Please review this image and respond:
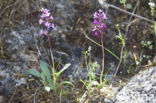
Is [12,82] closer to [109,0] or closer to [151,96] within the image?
[151,96]

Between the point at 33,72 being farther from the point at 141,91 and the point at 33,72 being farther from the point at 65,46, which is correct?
the point at 141,91

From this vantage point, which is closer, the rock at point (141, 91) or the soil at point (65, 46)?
the rock at point (141, 91)

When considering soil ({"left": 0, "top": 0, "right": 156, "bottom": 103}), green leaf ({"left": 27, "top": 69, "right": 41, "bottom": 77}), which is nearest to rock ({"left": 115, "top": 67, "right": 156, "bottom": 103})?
soil ({"left": 0, "top": 0, "right": 156, "bottom": 103})

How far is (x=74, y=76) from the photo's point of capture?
2.26 meters

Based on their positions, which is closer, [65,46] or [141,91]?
[141,91]

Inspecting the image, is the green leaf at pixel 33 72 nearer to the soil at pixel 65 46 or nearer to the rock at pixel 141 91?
the soil at pixel 65 46

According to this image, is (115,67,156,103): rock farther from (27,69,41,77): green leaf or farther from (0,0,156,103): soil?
(27,69,41,77): green leaf

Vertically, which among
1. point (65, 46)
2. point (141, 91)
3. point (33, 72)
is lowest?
point (141, 91)

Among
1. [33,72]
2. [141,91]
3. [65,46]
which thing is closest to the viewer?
[141,91]

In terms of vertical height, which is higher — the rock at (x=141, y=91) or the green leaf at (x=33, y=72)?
the green leaf at (x=33, y=72)

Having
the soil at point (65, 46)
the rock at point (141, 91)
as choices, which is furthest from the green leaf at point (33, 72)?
the rock at point (141, 91)

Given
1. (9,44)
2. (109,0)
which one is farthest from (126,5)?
(9,44)

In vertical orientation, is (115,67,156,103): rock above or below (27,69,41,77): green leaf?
below

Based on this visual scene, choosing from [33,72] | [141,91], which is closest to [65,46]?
[33,72]
